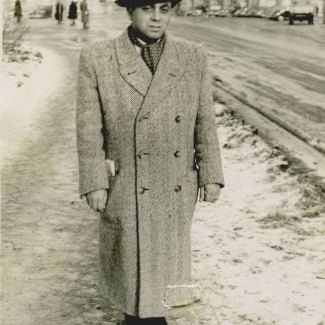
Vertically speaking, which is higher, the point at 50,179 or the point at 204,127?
the point at 204,127

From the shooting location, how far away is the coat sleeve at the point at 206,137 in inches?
91.0

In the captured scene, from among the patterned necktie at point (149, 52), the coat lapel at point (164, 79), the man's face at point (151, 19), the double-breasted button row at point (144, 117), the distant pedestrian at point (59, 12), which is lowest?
the distant pedestrian at point (59, 12)

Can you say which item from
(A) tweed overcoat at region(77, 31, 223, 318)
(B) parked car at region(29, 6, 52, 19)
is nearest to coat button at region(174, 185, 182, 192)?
(A) tweed overcoat at region(77, 31, 223, 318)

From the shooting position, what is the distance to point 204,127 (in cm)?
232

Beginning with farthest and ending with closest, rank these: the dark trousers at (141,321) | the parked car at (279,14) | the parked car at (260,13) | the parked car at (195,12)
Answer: the parked car at (195,12) → the parked car at (260,13) → the parked car at (279,14) → the dark trousers at (141,321)

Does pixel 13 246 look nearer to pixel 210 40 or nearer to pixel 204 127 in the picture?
pixel 204 127

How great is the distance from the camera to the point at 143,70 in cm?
224

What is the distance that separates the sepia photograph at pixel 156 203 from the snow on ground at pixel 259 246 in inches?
0.4

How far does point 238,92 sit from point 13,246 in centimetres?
580

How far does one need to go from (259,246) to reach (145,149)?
1.67m

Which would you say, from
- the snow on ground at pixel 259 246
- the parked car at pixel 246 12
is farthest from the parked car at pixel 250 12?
the snow on ground at pixel 259 246

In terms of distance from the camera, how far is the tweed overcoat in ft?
7.30

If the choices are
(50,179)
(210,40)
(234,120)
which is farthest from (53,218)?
(210,40)

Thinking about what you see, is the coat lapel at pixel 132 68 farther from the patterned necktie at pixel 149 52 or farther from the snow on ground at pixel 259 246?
the snow on ground at pixel 259 246
